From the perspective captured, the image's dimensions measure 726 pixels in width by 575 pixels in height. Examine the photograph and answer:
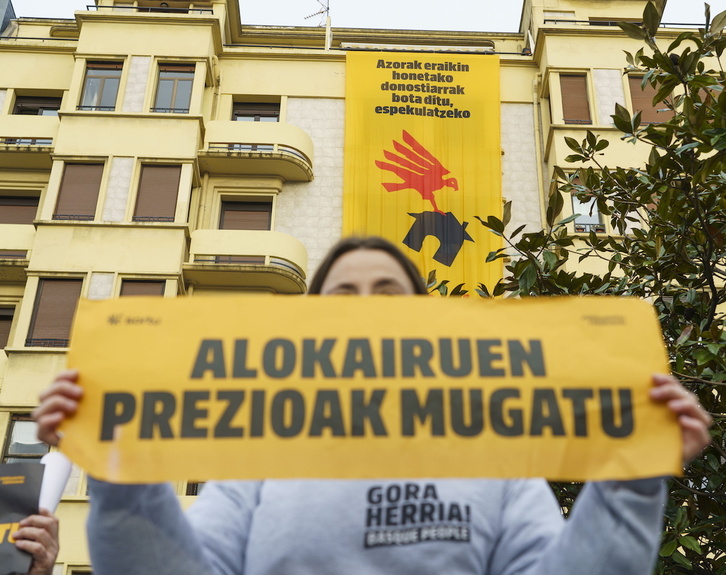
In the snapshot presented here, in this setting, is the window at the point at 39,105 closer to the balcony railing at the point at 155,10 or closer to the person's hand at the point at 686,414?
the balcony railing at the point at 155,10

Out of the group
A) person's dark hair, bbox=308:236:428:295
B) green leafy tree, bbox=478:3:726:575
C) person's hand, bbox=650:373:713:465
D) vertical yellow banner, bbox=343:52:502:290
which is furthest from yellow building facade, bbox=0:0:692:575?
person's hand, bbox=650:373:713:465

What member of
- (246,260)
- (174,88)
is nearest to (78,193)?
(174,88)

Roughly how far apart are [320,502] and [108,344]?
0.73m

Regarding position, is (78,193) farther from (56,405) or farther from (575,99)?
(56,405)

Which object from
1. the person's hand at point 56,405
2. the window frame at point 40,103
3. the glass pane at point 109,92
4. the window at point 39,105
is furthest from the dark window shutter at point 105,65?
the person's hand at point 56,405

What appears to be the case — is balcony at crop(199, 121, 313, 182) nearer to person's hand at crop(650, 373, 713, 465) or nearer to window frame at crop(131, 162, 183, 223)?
window frame at crop(131, 162, 183, 223)

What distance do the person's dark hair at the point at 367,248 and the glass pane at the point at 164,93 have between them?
57.8 feet

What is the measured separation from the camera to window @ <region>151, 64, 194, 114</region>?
18.8m

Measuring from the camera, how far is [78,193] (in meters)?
17.7

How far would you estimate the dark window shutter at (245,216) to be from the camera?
61.7ft

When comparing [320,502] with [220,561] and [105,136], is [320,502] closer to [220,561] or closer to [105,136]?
[220,561]

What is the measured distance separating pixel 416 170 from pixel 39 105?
1064cm

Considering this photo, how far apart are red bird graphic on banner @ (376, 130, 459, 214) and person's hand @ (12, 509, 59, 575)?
602 inches

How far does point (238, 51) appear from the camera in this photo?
2041cm
